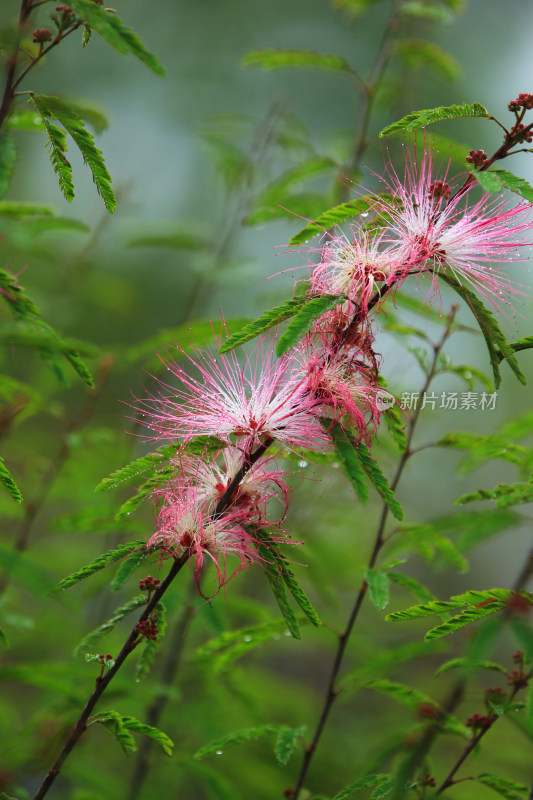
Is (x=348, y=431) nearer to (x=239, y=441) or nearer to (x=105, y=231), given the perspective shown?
(x=239, y=441)

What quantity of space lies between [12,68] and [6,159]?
0.17 metres

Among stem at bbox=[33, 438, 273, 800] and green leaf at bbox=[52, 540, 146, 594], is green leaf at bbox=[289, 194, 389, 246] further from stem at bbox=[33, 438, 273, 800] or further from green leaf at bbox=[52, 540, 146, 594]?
green leaf at bbox=[52, 540, 146, 594]

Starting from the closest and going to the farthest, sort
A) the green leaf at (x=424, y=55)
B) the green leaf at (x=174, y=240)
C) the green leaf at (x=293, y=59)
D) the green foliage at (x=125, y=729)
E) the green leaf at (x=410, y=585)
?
1. the green foliage at (x=125, y=729)
2. the green leaf at (x=410, y=585)
3. the green leaf at (x=293, y=59)
4. the green leaf at (x=424, y=55)
5. the green leaf at (x=174, y=240)

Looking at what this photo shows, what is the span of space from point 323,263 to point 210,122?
2.05 metres

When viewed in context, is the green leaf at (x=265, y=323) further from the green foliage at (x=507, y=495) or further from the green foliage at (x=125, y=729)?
the green foliage at (x=125, y=729)

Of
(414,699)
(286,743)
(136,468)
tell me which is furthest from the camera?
(414,699)

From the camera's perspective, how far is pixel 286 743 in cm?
166

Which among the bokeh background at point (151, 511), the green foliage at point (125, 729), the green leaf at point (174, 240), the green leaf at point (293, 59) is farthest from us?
the green leaf at point (174, 240)

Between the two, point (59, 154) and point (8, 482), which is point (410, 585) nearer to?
point (8, 482)

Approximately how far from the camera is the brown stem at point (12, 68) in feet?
4.27

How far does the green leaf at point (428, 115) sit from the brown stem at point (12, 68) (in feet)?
2.24

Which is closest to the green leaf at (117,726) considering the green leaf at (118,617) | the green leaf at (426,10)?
the green leaf at (118,617)

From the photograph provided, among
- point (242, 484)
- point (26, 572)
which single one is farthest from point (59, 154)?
point (26, 572)

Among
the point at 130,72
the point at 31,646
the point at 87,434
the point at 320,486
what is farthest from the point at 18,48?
the point at 130,72
